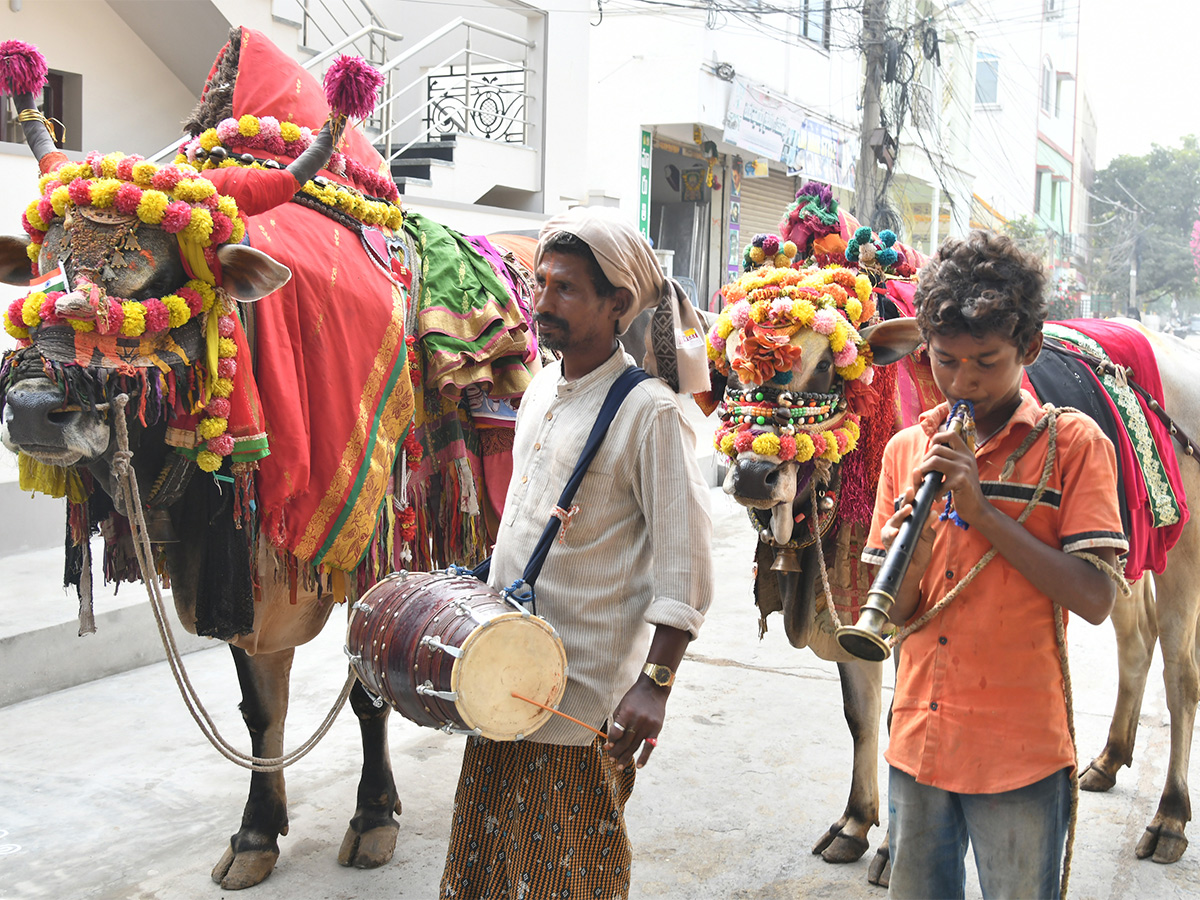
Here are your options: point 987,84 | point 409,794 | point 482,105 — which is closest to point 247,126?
point 409,794

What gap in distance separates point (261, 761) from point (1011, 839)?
7.02ft

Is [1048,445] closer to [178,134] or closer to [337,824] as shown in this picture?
[337,824]

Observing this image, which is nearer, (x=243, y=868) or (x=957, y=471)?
(x=957, y=471)

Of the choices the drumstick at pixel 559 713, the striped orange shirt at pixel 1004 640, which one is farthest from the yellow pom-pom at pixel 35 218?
the striped orange shirt at pixel 1004 640

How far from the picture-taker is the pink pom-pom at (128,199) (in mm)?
2855

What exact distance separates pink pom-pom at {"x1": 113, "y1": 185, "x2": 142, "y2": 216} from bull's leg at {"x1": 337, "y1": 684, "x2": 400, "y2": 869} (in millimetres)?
1882

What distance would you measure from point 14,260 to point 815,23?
18.2 m

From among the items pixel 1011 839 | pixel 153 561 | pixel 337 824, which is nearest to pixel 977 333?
pixel 1011 839

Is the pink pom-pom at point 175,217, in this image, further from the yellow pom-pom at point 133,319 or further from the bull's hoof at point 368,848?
the bull's hoof at point 368,848

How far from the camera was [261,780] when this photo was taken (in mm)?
3805

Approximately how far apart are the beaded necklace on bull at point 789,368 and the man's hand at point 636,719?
3.43 ft

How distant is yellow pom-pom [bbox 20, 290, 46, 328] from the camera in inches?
108

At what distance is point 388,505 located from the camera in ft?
12.2

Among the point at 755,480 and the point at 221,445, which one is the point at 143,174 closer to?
the point at 221,445
